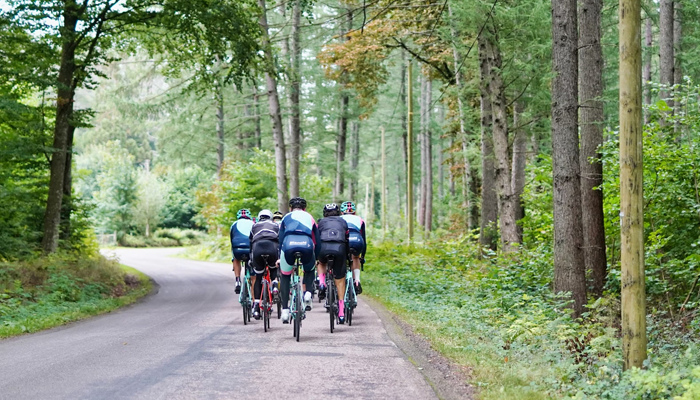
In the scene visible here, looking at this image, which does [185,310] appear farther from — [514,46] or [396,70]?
[396,70]

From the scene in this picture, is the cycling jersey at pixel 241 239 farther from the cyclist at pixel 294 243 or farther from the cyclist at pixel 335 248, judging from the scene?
the cyclist at pixel 294 243

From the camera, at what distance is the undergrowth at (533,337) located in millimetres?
6402

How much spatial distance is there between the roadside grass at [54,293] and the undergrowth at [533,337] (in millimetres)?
6960

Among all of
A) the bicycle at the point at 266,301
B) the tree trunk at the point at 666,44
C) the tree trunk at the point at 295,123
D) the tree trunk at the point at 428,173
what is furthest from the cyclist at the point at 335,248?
the tree trunk at the point at 428,173

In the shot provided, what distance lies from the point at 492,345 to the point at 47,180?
16.8 m

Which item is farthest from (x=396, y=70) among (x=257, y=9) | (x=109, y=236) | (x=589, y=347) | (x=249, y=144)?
(x=589, y=347)

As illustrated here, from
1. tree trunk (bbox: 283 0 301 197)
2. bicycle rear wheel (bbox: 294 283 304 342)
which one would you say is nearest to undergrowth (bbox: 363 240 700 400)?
bicycle rear wheel (bbox: 294 283 304 342)

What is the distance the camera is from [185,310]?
1503 centimetres

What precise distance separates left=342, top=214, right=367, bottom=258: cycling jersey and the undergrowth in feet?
5.58

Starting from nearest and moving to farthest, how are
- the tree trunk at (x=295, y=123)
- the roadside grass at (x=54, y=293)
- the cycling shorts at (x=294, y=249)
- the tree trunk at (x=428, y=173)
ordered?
the cycling shorts at (x=294, y=249) < the roadside grass at (x=54, y=293) < the tree trunk at (x=295, y=123) < the tree trunk at (x=428, y=173)

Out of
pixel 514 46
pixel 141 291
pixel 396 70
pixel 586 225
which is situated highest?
pixel 396 70

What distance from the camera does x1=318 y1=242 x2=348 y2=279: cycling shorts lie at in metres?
10.8

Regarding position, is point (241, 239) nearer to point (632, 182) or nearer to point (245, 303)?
point (245, 303)

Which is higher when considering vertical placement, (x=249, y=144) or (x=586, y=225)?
(x=249, y=144)
